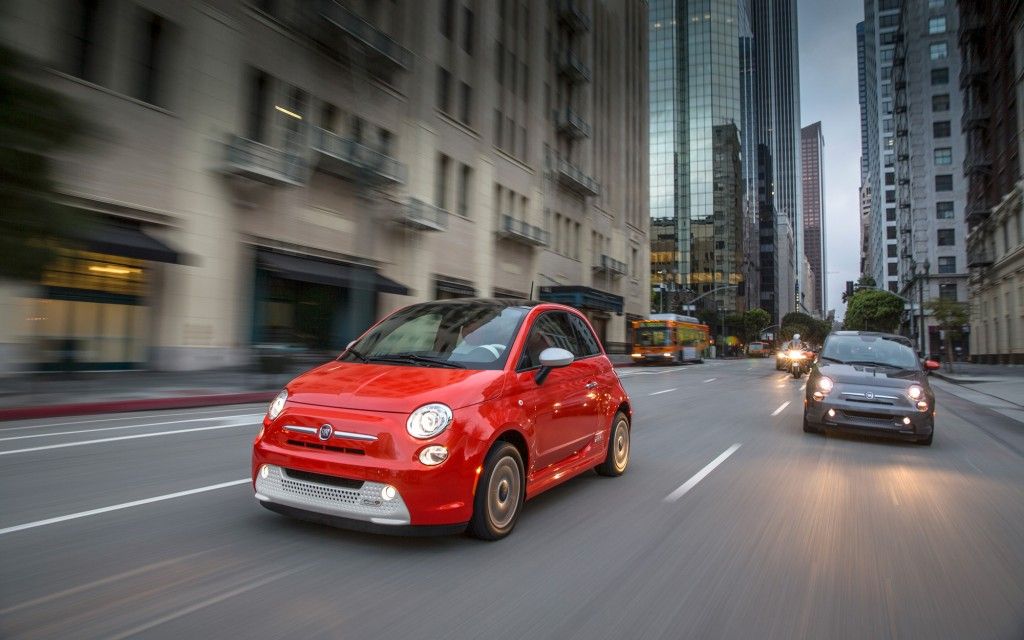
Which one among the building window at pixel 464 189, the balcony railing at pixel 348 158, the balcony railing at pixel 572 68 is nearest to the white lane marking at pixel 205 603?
the balcony railing at pixel 348 158

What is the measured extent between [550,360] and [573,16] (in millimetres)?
45560

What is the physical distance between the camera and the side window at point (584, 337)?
6.22 m

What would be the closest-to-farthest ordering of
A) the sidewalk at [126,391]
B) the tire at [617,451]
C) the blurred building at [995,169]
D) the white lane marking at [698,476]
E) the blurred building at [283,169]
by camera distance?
the white lane marking at [698,476] < the tire at [617,451] < the sidewalk at [126,391] < the blurred building at [283,169] < the blurred building at [995,169]

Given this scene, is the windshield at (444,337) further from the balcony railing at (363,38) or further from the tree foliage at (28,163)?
the balcony railing at (363,38)

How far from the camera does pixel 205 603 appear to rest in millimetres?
3100

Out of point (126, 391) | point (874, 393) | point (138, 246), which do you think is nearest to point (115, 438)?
point (126, 391)

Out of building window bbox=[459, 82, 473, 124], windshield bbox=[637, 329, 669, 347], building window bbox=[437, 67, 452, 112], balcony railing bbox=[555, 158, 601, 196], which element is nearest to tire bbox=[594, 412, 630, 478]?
building window bbox=[437, 67, 452, 112]

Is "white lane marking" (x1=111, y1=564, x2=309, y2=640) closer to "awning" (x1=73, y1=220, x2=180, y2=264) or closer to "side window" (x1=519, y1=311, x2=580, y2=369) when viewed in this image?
"side window" (x1=519, y1=311, x2=580, y2=369)

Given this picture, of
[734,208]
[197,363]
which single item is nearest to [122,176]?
[197,363]

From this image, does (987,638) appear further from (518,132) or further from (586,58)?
(586,58)

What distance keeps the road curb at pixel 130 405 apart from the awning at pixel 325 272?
7733 mm

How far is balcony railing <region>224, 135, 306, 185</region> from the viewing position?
65.2ft

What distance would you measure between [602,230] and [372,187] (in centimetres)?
2932

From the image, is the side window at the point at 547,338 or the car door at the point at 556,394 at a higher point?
the side window at the point at 547,338
